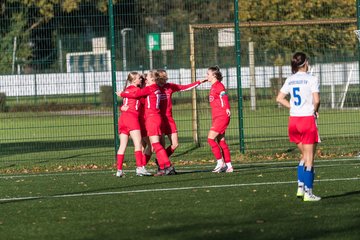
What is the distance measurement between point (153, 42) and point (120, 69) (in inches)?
46.3

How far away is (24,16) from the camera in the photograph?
2122 centimetres

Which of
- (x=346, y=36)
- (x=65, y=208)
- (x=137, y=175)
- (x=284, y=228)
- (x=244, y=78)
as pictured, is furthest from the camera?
(x=346, y=36)

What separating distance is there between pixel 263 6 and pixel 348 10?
4355 millimetres

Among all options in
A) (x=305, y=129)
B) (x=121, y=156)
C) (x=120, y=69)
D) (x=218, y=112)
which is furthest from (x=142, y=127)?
(x=120, y=69)

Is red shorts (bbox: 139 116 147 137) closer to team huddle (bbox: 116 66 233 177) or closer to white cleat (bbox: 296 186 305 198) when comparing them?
team huddle (bbox: 116 66 233 177)

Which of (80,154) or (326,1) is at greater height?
(326,1)

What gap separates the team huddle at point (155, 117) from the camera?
16.5 m

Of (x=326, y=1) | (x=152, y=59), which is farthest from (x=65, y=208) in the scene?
(x=326, y=1)

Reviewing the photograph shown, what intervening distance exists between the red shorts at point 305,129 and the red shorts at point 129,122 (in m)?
4.63

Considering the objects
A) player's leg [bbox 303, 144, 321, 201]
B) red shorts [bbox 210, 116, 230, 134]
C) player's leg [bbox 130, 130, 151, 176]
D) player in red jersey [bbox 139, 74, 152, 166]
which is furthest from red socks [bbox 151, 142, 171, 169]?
player's leg [bbox 303, 144, 321, 201]

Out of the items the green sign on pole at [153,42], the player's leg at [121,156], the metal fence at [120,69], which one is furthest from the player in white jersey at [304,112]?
the green sign on pole at [153,42]

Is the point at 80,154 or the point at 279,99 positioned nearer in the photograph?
the point at 279,99

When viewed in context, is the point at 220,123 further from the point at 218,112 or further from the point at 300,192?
the point at 300,192

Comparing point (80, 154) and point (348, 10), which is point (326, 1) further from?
point (80, 154)
